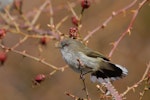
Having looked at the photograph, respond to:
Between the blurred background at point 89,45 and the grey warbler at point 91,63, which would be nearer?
the grey warbler at point 91,63

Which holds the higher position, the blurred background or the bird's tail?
the blurred background

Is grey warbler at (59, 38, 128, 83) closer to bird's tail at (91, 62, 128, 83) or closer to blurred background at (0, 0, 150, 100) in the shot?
bird's tail at (91, 62, 128, 83)

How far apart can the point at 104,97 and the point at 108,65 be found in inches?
7.0

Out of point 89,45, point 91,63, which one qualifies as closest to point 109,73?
point 91,63

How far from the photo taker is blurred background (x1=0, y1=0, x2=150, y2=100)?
22.4 ft

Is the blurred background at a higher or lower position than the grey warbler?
higher

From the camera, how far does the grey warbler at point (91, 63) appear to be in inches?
136

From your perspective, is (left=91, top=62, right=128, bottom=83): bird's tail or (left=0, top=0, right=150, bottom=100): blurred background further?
(left=0, top=0, right=150, bottom=100): blurred background

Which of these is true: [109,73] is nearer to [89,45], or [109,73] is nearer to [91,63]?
[91,63]

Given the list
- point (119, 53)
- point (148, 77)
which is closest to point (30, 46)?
point (119, 53)

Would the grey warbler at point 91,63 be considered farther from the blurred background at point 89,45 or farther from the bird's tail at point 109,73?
the blurred background at point 89,45

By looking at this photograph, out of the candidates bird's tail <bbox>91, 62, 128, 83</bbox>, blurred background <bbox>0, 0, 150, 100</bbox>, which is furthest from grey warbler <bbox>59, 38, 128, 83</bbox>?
blurred background <bbox>0, 0, 150, 100</bbox>

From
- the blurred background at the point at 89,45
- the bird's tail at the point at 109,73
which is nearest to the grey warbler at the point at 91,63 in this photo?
the bird's tail at the point at 109,73

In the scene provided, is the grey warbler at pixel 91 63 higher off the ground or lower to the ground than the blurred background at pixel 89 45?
lower
